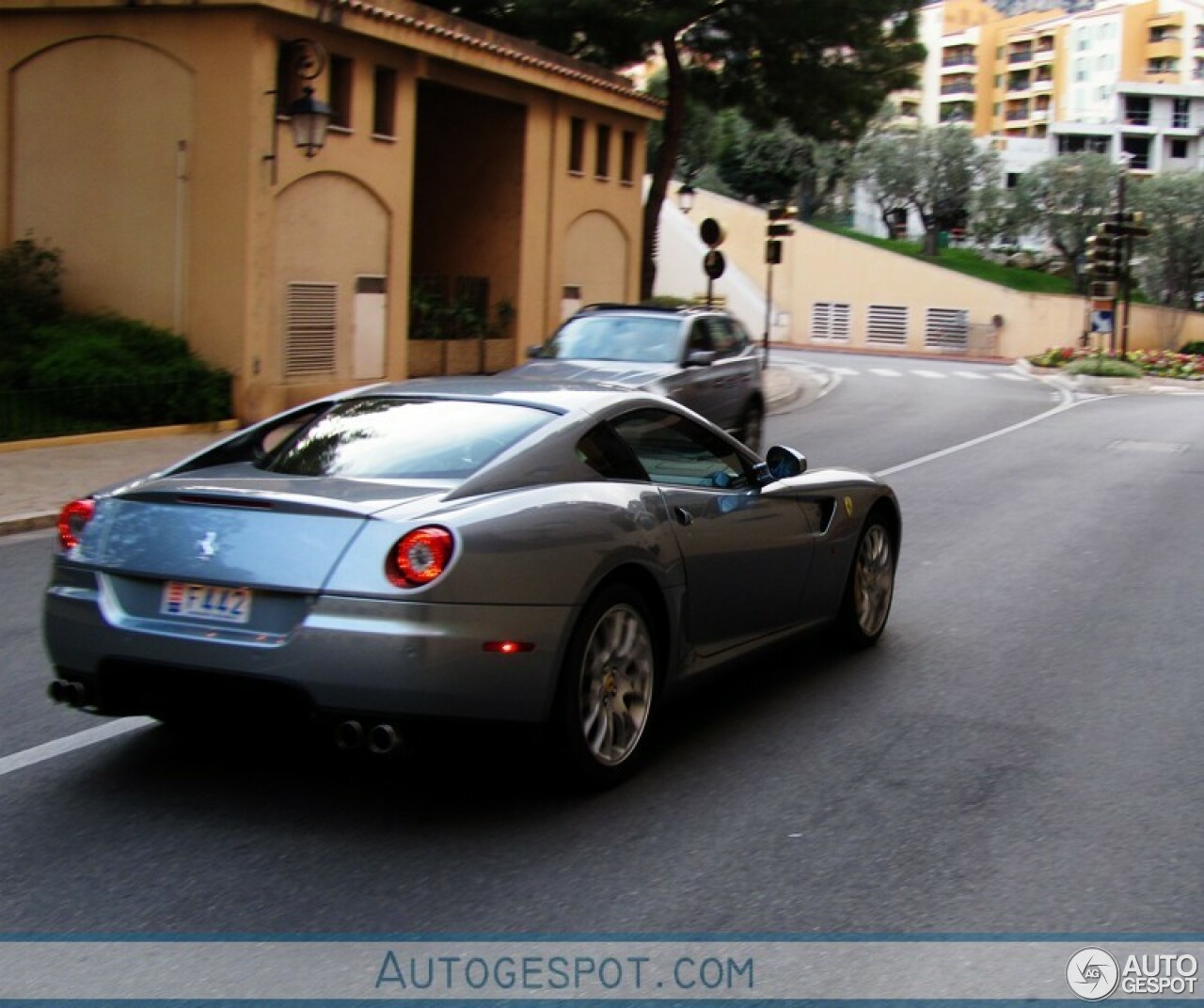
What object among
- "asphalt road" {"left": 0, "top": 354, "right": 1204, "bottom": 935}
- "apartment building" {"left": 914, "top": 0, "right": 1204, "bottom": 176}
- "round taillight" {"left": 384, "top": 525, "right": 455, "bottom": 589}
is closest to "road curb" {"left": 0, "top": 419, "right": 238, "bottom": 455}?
"asphalt road" {"left": 0, "top": 354, "right": 1204, "bottom": 935}

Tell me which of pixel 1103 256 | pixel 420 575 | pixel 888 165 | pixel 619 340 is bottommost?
pixel 420 575

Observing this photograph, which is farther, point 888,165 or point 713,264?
point 888,165

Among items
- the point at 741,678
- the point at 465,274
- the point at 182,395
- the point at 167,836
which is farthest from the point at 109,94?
the point at 167,836

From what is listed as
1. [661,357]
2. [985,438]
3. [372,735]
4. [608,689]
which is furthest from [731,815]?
[985,438]

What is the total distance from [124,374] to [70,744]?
1332 centimetres

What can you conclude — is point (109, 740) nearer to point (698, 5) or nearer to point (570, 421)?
point (570, 421)

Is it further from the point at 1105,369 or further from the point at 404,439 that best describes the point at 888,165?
the point at 404,439

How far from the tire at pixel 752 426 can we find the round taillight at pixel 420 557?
13429mm

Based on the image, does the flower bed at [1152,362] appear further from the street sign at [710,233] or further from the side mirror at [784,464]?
the side mirror at [784,464]

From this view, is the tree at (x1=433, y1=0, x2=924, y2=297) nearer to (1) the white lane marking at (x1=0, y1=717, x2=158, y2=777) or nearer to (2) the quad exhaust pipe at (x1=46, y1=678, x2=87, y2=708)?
(1) the white lane marking at (x1=0, y1=717, x2=158, y2=777)

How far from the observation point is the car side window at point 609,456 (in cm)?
601

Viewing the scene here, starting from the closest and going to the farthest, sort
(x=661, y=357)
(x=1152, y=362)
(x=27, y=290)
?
(x=661, y=357)
(x=27, y=290)
(x=1152, y=362)

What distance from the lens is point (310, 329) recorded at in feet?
74.6

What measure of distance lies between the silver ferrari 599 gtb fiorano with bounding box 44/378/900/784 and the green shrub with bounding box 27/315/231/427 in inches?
498
